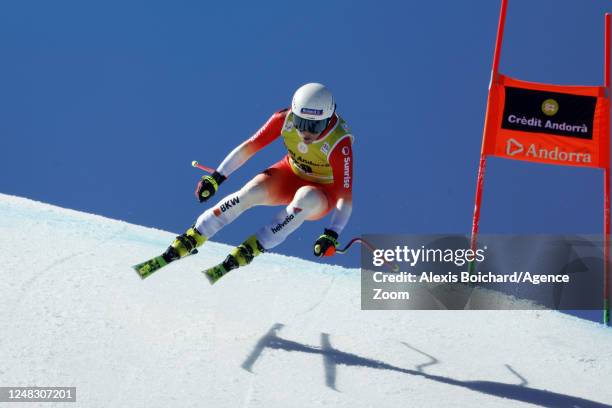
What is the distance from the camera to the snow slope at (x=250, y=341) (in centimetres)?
732

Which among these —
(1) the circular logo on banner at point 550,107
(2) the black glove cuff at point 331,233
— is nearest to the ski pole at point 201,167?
(2) the black glove cuff at point 331,233

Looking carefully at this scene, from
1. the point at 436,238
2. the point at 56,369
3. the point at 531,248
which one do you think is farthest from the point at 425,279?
the point at 56,369

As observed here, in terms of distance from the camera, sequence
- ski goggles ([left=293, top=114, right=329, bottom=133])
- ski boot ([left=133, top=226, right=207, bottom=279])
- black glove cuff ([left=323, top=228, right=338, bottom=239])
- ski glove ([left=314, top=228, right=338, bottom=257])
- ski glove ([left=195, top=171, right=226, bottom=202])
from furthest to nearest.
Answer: ski glove ([left=195, top=171, right=226, bottom=202]) → ski boot ([left=133, top=226, right=207, bottom=279]) → ski goggles ([left=293, top=114, right=329, bottom=133]) → black glove cuff ([left=323, top=228, right=338, bottom=239]) → ski glove ([left=314, top=228, right=338, bottom=257])

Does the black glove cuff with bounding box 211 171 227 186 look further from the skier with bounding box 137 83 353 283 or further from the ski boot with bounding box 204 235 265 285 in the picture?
the ski boot with bounding box 204 235 265 285

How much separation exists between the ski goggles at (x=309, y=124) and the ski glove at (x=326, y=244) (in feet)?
2.81

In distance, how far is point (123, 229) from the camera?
41.0 ft

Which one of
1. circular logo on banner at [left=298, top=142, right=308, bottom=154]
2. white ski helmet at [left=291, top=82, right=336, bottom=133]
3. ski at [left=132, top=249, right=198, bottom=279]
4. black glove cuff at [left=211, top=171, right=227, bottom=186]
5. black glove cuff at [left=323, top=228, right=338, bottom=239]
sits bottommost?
ski at [left=132, top=249, right=198, bottom=279]

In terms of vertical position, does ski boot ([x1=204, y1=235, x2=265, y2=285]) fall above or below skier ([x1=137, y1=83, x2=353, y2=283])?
below

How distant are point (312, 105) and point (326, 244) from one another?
3.80ft

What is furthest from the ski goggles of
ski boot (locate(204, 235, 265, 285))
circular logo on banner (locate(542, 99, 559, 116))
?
circular logo on banner (locate(542, 99, 559, 116))

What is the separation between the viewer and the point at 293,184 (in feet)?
25.3

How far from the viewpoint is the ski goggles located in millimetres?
7238

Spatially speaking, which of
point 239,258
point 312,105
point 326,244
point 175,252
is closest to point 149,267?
point 175,252

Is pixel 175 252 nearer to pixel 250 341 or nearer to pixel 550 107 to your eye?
pixel 250 341
